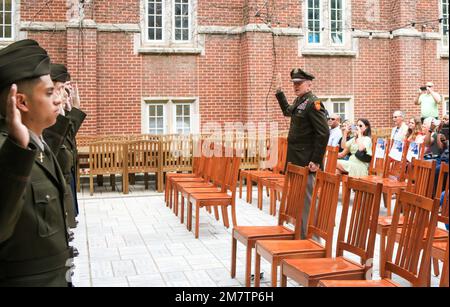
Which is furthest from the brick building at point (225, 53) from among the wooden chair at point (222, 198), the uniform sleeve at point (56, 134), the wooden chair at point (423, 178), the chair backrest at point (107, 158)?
the uniform sleeve at point (56, 134)

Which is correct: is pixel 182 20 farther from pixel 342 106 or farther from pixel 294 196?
pixel 294 196

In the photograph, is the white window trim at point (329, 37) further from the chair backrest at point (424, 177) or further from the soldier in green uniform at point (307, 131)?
the chair backrest at point (424, 177)

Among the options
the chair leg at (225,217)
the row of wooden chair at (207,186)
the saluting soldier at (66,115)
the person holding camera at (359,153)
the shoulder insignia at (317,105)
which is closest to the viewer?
the saluting soldier at (66,115)

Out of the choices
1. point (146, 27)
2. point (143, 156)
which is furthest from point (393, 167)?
point (146, 27)

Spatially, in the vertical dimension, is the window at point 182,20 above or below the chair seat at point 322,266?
above

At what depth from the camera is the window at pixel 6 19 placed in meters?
12.8

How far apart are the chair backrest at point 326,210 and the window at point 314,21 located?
10825 millimetres

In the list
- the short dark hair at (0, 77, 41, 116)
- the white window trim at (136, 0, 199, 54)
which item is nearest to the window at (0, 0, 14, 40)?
the white window trim at (136, 0, 199, 54)

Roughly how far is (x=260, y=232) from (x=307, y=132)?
5.74ft

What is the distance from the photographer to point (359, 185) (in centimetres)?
393

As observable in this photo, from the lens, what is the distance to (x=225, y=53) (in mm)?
13883

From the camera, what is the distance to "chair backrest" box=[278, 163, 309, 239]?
4652mm

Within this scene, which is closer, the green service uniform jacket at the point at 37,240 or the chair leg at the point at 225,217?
the green service uniform jacket at the point at 37,240

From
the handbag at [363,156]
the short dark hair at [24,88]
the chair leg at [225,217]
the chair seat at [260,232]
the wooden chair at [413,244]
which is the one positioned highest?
the short dark hair at [24,88]
